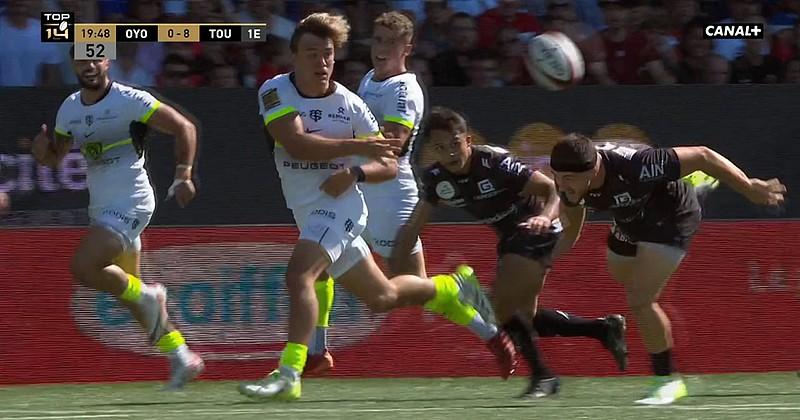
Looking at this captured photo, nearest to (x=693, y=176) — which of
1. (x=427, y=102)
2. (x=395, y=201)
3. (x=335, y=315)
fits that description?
(x=395, y=201)

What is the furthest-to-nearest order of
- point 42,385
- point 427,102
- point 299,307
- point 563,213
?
point 427,102 → point 42,385 → point 563,213 → point 299,307

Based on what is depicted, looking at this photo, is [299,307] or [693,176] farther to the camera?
[693,176]

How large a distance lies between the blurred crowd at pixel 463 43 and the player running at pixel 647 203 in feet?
11.9

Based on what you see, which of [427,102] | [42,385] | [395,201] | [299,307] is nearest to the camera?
[299,307]

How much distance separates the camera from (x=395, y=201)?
369 inches

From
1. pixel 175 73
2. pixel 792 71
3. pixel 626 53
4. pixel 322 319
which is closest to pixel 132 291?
pixel 322 319

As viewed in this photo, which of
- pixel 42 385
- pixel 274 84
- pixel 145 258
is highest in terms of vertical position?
pixel 274 84

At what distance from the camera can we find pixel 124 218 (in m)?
9.11

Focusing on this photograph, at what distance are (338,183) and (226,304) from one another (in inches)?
114

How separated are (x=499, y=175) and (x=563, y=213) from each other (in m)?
0.45

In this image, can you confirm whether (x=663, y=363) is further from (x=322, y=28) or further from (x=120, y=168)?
(x=120, y=168)

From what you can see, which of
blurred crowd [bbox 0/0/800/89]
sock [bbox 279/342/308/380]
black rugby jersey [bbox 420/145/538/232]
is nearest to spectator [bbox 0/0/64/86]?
→ blurred crowd [bbox 0/0/800/89]

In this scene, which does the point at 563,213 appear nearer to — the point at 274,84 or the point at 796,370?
the point at 274,84

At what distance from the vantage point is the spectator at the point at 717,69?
1263 cm
